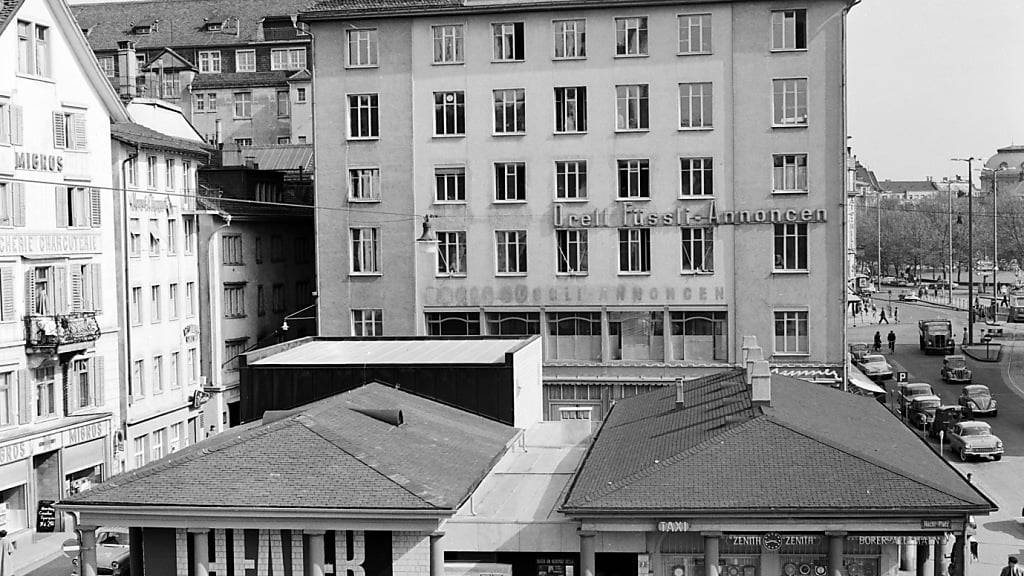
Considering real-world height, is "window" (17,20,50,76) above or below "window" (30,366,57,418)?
above

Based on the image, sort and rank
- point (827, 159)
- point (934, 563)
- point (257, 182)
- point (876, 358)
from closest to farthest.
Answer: point (934, 563), point (827, 159), point (257, 182), point (876, 358)

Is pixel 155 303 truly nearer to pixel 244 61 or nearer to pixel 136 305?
pixel 136 305

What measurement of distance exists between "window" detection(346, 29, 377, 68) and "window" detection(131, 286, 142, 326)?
13.2m

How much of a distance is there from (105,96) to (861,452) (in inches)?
1278

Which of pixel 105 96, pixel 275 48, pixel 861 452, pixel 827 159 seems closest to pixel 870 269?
pixel 275 48

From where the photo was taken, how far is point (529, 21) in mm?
54469

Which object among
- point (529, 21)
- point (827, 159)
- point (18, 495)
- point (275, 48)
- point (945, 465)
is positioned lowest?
point (18, 495)

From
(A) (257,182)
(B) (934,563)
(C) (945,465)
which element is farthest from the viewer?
(A) (257,182)

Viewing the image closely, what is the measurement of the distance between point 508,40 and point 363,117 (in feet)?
23.1

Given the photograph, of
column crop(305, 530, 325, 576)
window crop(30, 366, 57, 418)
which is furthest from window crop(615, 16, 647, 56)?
column crop(305, 530, 325, 576)

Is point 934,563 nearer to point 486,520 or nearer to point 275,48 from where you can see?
point 486,520

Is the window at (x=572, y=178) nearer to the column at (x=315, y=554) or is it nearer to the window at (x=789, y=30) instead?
the window at (x=789, y=30)

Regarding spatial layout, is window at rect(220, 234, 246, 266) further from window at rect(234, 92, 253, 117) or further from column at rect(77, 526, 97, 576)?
window at rect(234, 92, 253, 117)

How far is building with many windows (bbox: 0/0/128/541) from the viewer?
1678 inches
